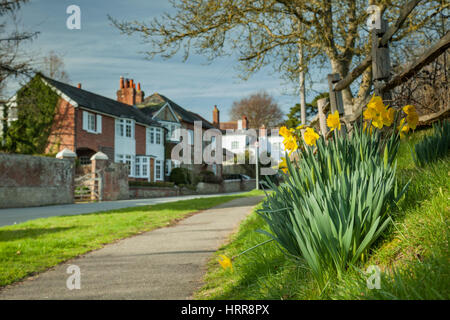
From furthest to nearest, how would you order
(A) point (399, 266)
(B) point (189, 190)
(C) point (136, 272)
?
(B) point (189, 190), (C) point (136, 272), (A) point (399, 266)

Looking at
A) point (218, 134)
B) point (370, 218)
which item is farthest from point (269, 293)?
point (218, 134)

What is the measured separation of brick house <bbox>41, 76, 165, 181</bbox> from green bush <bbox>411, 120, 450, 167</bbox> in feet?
76.4

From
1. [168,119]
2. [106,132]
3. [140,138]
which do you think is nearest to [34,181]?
[106,132]

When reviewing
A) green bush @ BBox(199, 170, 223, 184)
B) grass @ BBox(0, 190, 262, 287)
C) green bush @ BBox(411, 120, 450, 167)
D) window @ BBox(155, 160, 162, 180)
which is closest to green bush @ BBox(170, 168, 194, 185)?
window @ BBox(155, 160, 162, 180)

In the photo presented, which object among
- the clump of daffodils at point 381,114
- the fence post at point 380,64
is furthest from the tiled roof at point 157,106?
the clump of daffodils at point 381,114

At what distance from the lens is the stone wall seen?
1577cm

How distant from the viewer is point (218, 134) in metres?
49.9

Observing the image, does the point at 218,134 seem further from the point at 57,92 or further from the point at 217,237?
the point at 217,237

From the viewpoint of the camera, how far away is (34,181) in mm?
16781

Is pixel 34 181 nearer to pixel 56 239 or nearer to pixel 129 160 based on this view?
pixel 56 239

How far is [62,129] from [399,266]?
2802cm

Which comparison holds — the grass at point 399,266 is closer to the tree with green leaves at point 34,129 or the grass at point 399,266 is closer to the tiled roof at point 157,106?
the tree with green leaves at point 34,129

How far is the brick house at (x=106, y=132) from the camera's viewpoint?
26.7m

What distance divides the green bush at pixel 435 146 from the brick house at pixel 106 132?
76.4ft
